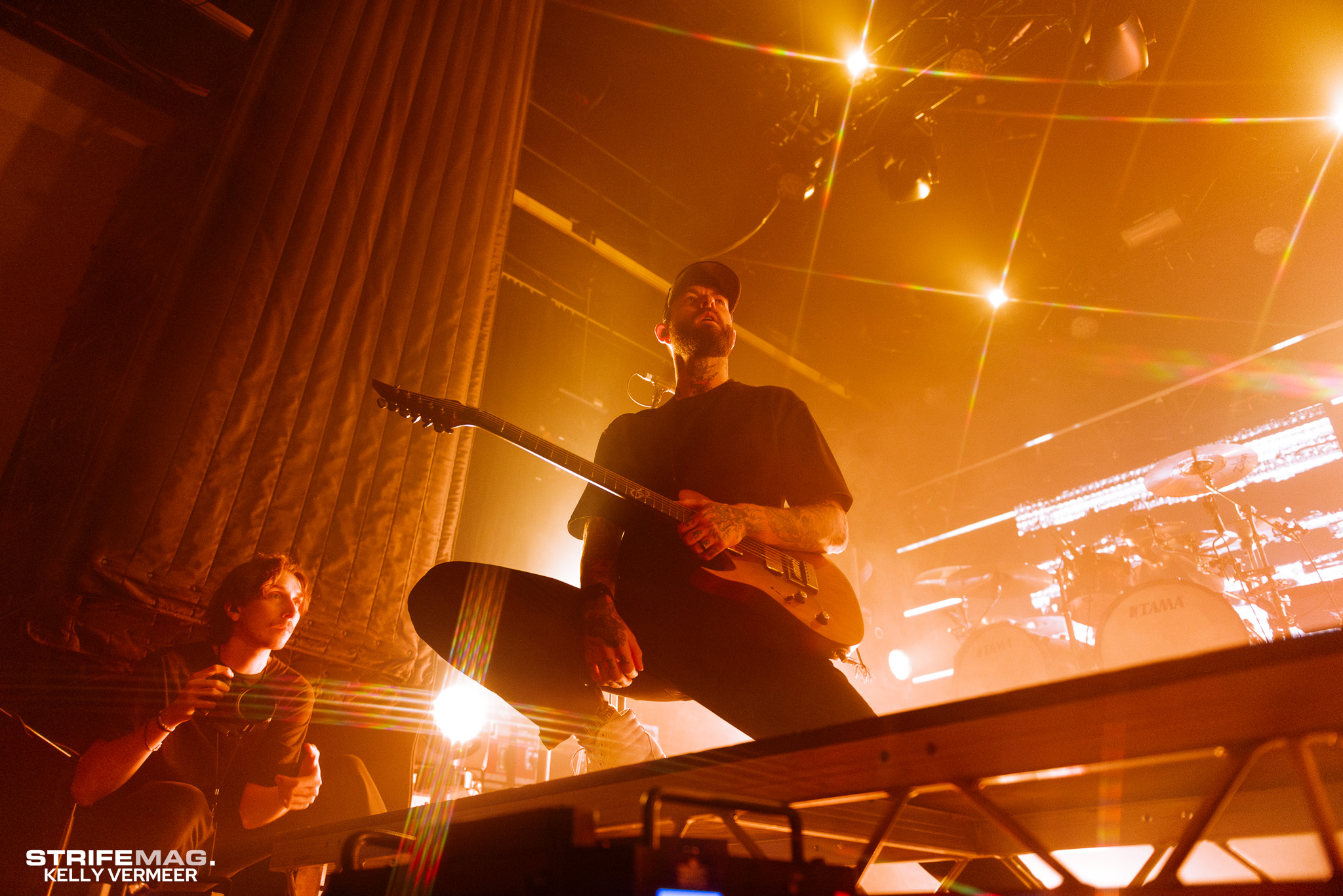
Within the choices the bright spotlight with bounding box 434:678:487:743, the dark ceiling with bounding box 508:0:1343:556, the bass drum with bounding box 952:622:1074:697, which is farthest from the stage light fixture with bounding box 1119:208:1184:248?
the bright spotlight with bounding box 434:678:487:743

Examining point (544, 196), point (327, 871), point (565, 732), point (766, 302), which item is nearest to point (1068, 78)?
point (766, 302)

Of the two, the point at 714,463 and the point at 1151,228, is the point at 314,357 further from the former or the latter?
the point at 1151,228

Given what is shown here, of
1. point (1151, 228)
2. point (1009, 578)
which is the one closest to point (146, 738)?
point (1151, 228)

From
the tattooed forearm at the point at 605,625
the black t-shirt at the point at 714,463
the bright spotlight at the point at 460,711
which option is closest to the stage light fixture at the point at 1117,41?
the black t-shirt at the point at 714,463

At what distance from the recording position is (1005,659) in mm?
5191

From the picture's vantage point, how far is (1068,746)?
0.85 m

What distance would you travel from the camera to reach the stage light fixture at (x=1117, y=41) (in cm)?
359

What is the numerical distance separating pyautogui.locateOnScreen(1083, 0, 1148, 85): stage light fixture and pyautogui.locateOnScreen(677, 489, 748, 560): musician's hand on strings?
3426 mm

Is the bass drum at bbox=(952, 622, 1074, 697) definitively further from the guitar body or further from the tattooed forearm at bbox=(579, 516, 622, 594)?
the tattooed forearm at bbox=(579, 516, 622, 594)

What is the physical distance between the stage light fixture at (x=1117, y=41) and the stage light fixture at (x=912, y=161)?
0.87m

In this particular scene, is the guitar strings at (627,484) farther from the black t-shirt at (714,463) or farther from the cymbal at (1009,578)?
the cymbal at (1009,578)

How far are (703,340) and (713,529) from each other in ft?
2.70

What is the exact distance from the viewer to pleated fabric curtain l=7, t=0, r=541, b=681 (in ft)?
5.55

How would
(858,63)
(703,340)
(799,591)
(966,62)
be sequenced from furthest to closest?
(858,63) < (966,62) < (703,340) < (799,591)
